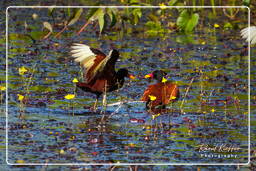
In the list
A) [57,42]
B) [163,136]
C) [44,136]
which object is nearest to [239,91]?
[163,136]

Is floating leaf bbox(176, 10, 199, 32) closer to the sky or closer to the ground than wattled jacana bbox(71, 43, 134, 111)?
closer to the sky

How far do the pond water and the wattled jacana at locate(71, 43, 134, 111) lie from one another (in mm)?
242

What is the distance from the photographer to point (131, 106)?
8875mm

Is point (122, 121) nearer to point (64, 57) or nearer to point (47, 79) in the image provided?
point (47, 79)

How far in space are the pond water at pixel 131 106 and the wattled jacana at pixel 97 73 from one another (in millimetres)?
242

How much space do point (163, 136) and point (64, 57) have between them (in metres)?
3.91

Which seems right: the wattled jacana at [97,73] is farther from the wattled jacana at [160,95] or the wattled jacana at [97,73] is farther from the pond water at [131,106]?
the wattled jacana at [160,95]

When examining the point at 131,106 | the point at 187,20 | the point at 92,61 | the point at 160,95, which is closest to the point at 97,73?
the point at 92,61

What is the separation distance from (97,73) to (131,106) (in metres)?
0.55

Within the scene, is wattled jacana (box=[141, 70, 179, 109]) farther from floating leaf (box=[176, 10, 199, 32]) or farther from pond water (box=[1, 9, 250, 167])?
floating leaf (box=[176, 10, 199, 32])

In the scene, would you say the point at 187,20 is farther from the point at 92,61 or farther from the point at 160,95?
the point at 92,61

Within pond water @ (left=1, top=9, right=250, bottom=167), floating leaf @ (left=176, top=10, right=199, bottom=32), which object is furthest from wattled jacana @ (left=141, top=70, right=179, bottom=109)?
→ floating leaf @ (left=176, top=10, right=199, bottom=32)

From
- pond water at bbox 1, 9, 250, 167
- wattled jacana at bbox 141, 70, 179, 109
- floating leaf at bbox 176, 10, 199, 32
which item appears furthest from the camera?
floating leaf at bbox 176, 10, 199, 32

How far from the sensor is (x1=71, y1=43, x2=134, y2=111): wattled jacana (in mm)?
8609
